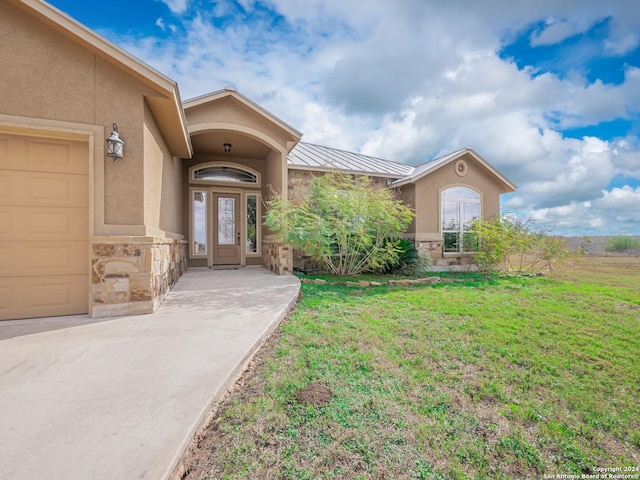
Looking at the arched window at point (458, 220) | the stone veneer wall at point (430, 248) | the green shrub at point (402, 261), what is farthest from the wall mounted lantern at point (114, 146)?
the arched window at point (458, 220)

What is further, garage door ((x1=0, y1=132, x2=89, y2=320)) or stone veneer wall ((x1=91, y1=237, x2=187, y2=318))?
stone veneer wall ((x1=91, y1=237, x2=187, y2=318))

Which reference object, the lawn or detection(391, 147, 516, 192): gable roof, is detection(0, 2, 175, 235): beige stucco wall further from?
detection(391, 147, 516, 192): gable roof

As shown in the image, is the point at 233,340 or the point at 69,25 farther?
the point at 69,25

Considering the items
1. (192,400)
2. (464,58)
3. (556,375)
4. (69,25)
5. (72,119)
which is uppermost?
(464,58)

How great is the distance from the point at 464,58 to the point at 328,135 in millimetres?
9066

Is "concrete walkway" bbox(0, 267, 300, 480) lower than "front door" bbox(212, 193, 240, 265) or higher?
lower

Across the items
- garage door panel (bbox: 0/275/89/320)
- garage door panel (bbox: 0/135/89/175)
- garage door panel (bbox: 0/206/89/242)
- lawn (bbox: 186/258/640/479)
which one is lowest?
lawn (bbox: 186/258/640/479)

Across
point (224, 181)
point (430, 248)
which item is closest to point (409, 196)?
point (430, 248)

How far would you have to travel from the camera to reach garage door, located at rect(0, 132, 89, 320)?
161 inches

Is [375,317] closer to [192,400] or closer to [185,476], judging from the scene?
[192,400]

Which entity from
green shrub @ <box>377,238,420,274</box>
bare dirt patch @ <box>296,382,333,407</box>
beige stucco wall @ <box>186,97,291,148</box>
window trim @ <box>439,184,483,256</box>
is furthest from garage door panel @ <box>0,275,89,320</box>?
window trim @ <box>439,184,483,256</box>

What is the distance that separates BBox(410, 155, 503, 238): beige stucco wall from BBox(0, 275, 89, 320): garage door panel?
387 inches

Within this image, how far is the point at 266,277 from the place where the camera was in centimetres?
785

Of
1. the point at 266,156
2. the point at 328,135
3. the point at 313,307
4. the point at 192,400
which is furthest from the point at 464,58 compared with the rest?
the point at 192,400
